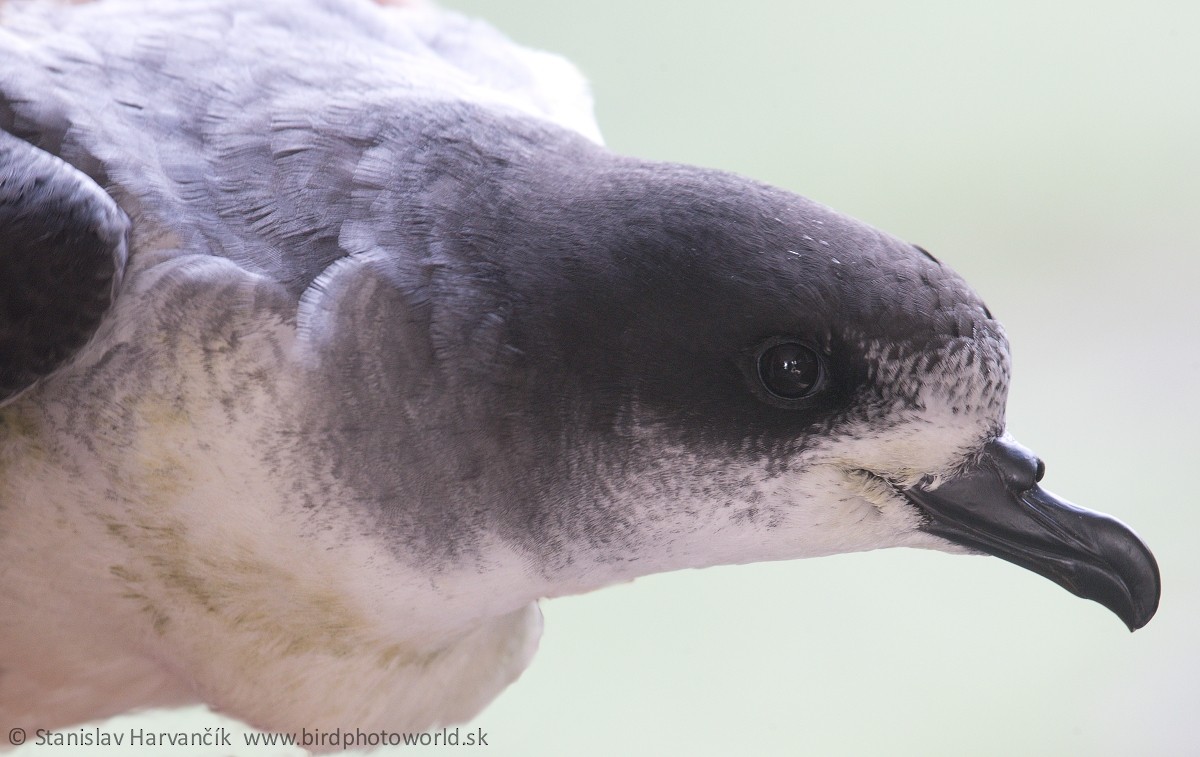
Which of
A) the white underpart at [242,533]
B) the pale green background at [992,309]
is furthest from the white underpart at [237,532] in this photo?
the pale green background at [992,309]

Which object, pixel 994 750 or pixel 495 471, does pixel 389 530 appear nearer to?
pixel 495 471

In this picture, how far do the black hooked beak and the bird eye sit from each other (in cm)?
15

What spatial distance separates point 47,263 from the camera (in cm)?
97

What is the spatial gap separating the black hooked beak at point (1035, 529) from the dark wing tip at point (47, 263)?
2.24ft

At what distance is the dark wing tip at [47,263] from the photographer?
0.96 metres

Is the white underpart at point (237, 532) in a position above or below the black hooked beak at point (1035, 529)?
below

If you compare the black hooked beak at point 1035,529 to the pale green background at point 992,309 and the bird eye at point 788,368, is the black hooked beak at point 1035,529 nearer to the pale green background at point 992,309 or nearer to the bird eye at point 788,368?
the bird eye at point 788,368

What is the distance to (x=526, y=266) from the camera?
1.01 metres

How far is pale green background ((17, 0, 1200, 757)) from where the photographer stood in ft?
7.21

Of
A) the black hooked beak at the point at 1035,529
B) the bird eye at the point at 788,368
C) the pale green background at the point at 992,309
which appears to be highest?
the bird eye at the point at 788,368

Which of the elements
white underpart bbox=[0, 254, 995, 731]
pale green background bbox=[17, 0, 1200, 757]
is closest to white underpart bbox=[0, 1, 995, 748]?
white underpart bbox=[0, 254, 995, 731]

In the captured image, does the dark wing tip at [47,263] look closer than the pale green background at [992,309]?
Yes

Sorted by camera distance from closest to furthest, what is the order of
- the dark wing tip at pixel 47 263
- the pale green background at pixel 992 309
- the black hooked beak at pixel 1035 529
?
the dark wing tip at pixel 47 263 → the black hooked beak at pixel 1035 529 → the pale green background at pixel 992 309

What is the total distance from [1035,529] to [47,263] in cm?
84
